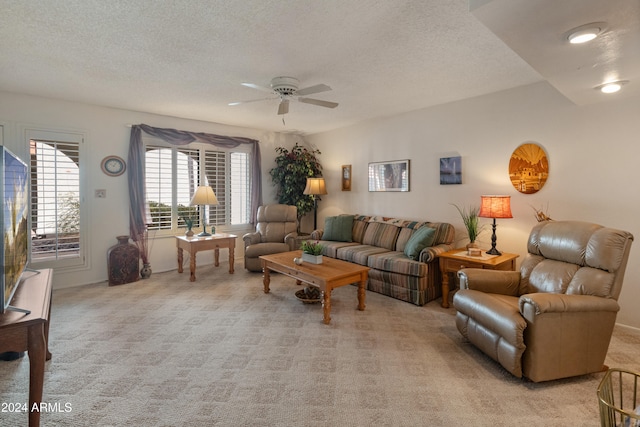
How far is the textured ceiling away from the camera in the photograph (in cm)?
211

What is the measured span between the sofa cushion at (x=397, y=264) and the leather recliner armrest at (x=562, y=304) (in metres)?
1.49

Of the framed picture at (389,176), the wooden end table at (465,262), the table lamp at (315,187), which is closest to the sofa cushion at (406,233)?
the framed picture at (389,176)

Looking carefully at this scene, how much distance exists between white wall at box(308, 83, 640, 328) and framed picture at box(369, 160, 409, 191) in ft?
0.32

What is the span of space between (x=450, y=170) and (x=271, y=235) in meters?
3.01

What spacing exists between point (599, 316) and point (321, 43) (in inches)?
114

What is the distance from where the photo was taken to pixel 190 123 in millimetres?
5355

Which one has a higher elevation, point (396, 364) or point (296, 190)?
point (296, 190)

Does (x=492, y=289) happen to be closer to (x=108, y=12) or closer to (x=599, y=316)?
(x=599, y=316)

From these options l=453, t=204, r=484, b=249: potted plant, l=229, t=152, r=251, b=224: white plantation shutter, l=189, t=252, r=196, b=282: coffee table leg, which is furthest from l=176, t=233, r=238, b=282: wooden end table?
l=453, t=204, r=484, b=249: potted plant

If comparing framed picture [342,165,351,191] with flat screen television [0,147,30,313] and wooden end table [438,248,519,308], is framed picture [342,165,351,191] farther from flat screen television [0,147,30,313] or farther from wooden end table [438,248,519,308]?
flat screen television [0,147,30,313]

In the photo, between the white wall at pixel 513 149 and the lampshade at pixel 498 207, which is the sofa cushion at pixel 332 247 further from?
the lampshade at pixel 498 207

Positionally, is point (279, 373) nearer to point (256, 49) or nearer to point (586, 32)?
point (256, 49)

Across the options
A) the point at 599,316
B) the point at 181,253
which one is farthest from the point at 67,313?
the point at 599,316

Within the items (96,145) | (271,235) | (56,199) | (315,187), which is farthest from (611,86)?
(56,199)
